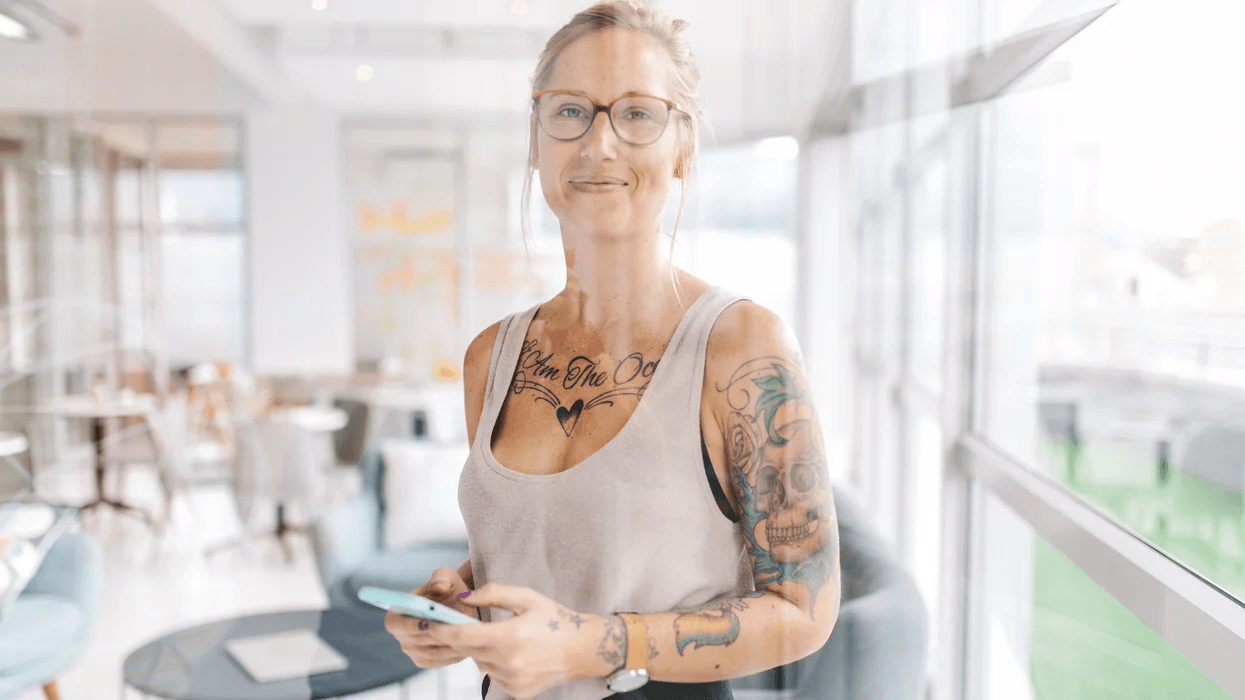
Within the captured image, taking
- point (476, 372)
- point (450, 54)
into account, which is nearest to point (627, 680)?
point (476, 372)

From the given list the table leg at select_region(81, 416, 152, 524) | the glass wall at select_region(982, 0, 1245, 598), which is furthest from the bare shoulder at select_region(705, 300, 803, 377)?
the table leg at select_region(81, 416, 152, 524)

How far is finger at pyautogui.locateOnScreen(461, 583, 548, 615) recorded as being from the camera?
0.70m

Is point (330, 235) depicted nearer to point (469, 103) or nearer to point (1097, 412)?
point (469, 103)

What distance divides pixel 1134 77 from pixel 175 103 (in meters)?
1.40

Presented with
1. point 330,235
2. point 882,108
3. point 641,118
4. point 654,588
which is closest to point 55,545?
point 330,235

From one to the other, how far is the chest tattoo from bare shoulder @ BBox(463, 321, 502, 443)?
0.20 ft

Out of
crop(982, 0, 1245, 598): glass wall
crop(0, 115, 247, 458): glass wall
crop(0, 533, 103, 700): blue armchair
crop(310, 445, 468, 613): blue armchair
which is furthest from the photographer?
crop(0, 115, 247, 458): glass wall

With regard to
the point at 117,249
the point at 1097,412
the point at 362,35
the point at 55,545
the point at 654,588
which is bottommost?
the point at 55,545

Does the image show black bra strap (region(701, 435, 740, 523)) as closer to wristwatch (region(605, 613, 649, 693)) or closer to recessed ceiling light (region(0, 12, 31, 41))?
wristwatch (region(605, 613, 649, 693))

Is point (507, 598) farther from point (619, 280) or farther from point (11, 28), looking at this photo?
point (11, 28)

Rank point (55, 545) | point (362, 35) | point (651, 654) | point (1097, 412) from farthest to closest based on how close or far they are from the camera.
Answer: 1. point (55, 545)
2. point (1097, 412)
3. point (362, 35)
4. point (651, 654)

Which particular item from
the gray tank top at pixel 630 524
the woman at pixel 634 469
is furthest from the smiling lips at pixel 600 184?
the gray tank top at pixel 630 524

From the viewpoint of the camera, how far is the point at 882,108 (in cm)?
108

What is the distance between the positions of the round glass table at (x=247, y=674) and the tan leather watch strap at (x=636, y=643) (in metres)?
0.29
